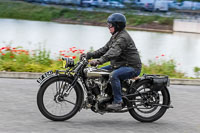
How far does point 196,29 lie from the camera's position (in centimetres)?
6284

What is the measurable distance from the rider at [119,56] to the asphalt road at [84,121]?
0.42 m

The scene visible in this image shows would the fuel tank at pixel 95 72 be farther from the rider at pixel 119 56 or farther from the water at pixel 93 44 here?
the water at pixel 93 44

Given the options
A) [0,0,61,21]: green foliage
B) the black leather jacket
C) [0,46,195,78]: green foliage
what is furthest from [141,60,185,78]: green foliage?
[0,0,61,21]: green foliage

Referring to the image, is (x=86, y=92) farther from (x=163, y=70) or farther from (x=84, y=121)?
(x=163, y=70)

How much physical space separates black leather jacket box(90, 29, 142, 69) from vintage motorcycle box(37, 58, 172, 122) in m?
0.23

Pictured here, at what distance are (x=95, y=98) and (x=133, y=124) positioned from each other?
796 mm

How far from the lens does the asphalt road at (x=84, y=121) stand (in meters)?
5.79

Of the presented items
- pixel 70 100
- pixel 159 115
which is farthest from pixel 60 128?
pixel 159 115

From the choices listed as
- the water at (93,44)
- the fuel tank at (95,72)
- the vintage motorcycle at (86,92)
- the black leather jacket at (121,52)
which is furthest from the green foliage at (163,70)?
the fuel tank at (95,72)

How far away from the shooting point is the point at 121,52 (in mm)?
6074

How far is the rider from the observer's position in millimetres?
5988

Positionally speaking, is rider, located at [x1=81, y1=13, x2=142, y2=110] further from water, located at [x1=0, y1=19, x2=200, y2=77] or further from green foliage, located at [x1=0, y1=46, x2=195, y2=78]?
water, located at [x1=0, y1=19, x2=200, y2=77]

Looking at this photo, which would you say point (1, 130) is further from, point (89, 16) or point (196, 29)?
point (89, 16)

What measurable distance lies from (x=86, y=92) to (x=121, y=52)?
832mm
